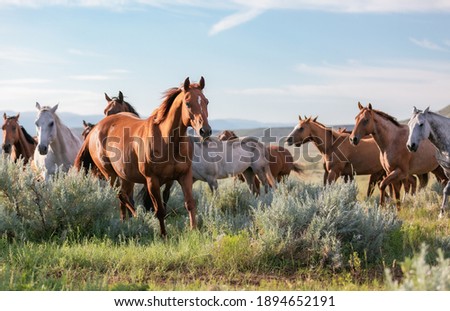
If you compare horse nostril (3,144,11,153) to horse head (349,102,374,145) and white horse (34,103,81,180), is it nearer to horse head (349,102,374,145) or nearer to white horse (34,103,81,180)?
white horse (34,103,81,180)

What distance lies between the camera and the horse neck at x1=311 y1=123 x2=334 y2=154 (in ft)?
50.7

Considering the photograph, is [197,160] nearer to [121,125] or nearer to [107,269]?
[121,125]

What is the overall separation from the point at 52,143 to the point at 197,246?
5154 mm

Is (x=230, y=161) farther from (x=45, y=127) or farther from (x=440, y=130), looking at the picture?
(x=45, y=127)

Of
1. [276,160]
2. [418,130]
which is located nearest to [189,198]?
[418,130]

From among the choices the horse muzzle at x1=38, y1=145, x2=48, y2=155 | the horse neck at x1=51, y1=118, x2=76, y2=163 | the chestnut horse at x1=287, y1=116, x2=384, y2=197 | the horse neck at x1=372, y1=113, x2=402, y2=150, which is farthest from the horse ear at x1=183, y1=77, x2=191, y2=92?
the chestnut horse at x1=287, y1=116, x2=384, y2=197

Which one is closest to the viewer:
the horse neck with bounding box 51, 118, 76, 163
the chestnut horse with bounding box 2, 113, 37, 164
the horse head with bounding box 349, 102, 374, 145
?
the horse neck with bounding box 51, 118, 76, 163

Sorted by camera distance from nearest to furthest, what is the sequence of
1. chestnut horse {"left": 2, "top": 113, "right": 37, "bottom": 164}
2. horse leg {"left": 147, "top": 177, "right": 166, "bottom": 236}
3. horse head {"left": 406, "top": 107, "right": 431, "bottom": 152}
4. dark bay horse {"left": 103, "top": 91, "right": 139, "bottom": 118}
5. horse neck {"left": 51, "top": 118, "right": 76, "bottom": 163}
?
horse leg {"left": 147, "top": 177, "right": 166, "bottom": 236}
horse head {"left": 406, "top": 107, "right": 431, "bottom": 152}
horse neck {"left": 51, "top": 118, "right": 76, "bottom": 163}
dark bay horse {"left": 103, "top": 91, "right": 139, "bottom": 118}
chestnut horse {"left": 2, "top": 113, "right": 37, "bottom": 164}

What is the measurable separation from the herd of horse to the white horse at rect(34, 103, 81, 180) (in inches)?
0.7

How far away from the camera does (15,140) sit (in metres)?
13.7

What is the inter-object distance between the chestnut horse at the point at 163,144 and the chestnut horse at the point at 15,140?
200 inches

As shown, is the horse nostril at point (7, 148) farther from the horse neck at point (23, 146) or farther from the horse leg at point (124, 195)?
the horse leg at point (124, 195)

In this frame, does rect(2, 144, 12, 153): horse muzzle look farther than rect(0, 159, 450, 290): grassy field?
Yes

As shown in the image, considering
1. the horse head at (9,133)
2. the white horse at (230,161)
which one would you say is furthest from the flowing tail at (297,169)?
the horse head at (9,133)
